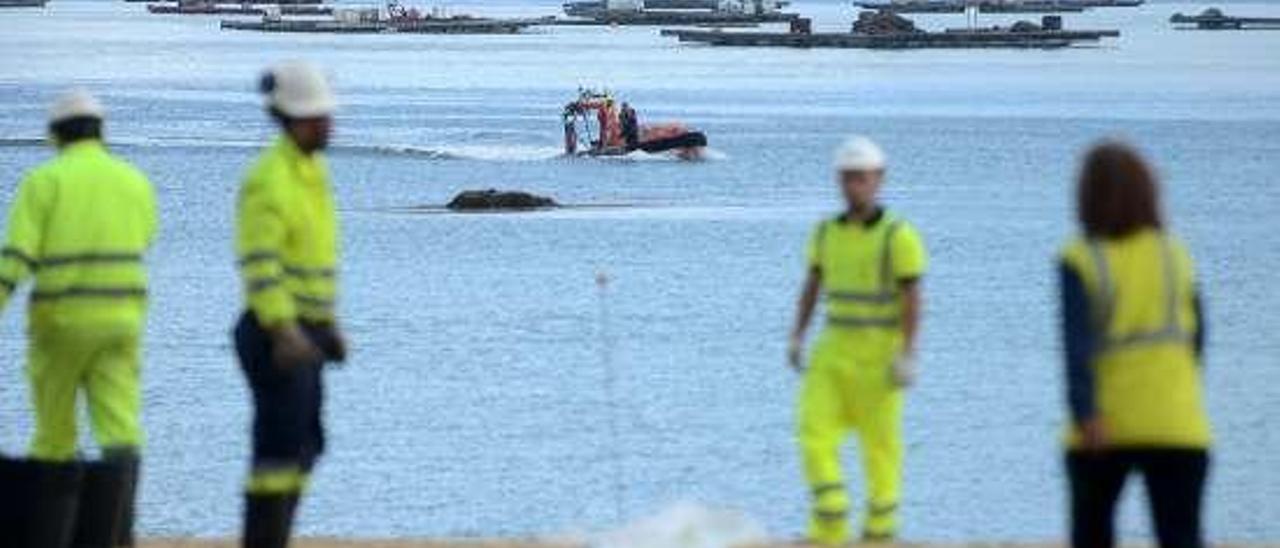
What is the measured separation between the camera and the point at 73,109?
12656 mm

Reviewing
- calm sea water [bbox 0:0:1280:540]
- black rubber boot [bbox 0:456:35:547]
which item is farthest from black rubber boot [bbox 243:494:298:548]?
calm sea water [bbox 0:0:1280:540]

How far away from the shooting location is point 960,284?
5334 centimetres

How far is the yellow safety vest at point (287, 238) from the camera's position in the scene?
1142 cm

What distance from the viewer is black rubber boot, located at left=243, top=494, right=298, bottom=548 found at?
38.9ft

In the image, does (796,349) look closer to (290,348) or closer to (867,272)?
(867,272)

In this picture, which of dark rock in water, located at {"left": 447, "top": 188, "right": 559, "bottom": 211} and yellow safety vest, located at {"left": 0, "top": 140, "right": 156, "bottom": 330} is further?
dark rock in water, located at {"left": 447, "top": 188, "right": 559, "bottom": 211}

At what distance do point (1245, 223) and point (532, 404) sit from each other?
110 feet

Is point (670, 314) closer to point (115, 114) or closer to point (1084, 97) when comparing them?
point (115, 114)

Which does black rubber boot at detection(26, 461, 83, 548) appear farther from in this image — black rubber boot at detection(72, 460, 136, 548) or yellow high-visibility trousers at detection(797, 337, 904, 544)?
yellow high-visibility trousers at detection(797, 337, 904, 544)

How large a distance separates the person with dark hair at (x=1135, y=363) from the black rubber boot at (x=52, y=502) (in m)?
3.53

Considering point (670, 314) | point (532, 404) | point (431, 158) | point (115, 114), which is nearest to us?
point (532, 404)

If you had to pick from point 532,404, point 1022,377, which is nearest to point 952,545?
point 532,404

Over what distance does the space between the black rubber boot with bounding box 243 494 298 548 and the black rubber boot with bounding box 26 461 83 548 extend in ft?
1.99

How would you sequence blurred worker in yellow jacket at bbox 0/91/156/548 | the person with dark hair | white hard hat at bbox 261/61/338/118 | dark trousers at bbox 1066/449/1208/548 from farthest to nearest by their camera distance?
blurred worker in yellow jacket at bbox 0/91/156/548, white hard hat at bbox 261/61/338/118, dark trousers at bbox 1066/449/1208/548, the person with dark hair
